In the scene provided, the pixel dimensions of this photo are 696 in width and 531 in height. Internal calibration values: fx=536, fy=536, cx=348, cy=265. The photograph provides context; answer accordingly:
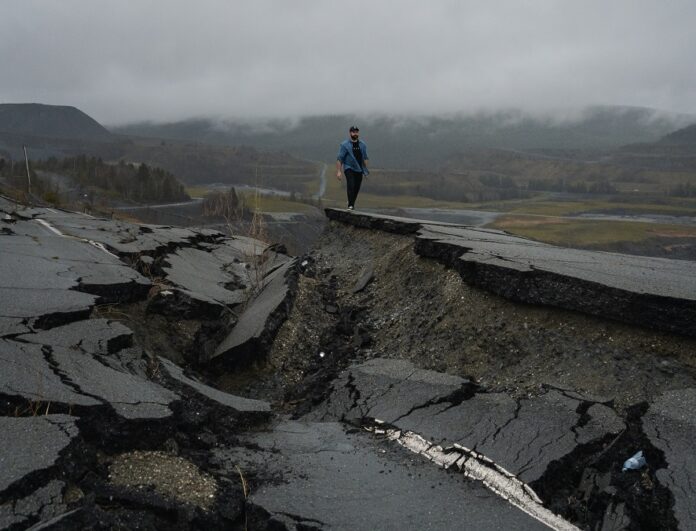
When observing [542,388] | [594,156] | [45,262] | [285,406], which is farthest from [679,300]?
[594,156]

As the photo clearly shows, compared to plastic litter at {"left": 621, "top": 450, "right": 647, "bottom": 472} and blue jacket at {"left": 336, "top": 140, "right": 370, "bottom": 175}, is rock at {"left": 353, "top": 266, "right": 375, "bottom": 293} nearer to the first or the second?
blue jacket at {"left": 336, "top": 140, "right": 370, "bottom": 175}

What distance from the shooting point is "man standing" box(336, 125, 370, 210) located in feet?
34.9

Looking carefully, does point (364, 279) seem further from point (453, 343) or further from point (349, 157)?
point (349, 157)

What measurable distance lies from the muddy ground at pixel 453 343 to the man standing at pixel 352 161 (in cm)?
326

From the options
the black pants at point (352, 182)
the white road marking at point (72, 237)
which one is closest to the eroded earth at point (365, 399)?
the white road marking at point (72, 237)

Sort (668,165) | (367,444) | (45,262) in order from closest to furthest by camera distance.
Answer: (367,444)
(45,262)
(668,165)

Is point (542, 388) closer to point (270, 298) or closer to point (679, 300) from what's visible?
point (679, 300)

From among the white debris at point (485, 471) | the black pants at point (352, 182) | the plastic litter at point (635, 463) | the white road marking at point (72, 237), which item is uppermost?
the black pants at point (352, 182)

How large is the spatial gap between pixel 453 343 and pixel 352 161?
6.53 meters

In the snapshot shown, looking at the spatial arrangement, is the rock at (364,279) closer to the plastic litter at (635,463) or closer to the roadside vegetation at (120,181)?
the plastic litter at (635,463)

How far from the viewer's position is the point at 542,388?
4.02m

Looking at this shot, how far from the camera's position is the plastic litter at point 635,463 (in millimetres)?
3078

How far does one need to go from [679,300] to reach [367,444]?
2.60 meters

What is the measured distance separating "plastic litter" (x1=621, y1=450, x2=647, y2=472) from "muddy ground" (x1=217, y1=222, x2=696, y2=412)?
49cm
